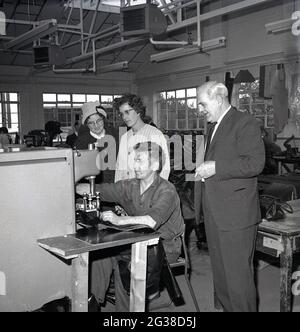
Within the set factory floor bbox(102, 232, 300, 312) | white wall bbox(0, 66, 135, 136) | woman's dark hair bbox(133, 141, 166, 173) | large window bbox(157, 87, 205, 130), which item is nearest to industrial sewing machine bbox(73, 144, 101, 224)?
woman's dark hair bbox(133, 141, 166, 173)

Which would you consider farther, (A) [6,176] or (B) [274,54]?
(B) [274,54]

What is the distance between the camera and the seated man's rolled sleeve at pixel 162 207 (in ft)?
8.12

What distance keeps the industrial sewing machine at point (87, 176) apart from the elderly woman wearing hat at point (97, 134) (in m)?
1.14

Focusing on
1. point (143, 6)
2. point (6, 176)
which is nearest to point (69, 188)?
point (6, 176)

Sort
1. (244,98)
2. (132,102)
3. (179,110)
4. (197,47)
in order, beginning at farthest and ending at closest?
1. (179,110)
2. (244,98)
3. (197,47)
4. (132,102)

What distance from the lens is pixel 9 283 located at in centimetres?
207

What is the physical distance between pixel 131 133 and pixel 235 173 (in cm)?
128

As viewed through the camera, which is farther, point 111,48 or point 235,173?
point 111,48

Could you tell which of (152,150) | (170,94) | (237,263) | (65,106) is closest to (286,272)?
(237,263)

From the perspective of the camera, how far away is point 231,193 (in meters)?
2.47

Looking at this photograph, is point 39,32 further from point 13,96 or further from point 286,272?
point 286,272

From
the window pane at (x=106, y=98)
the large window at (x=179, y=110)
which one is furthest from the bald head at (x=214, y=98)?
the window pane at (x=106, y=98)
